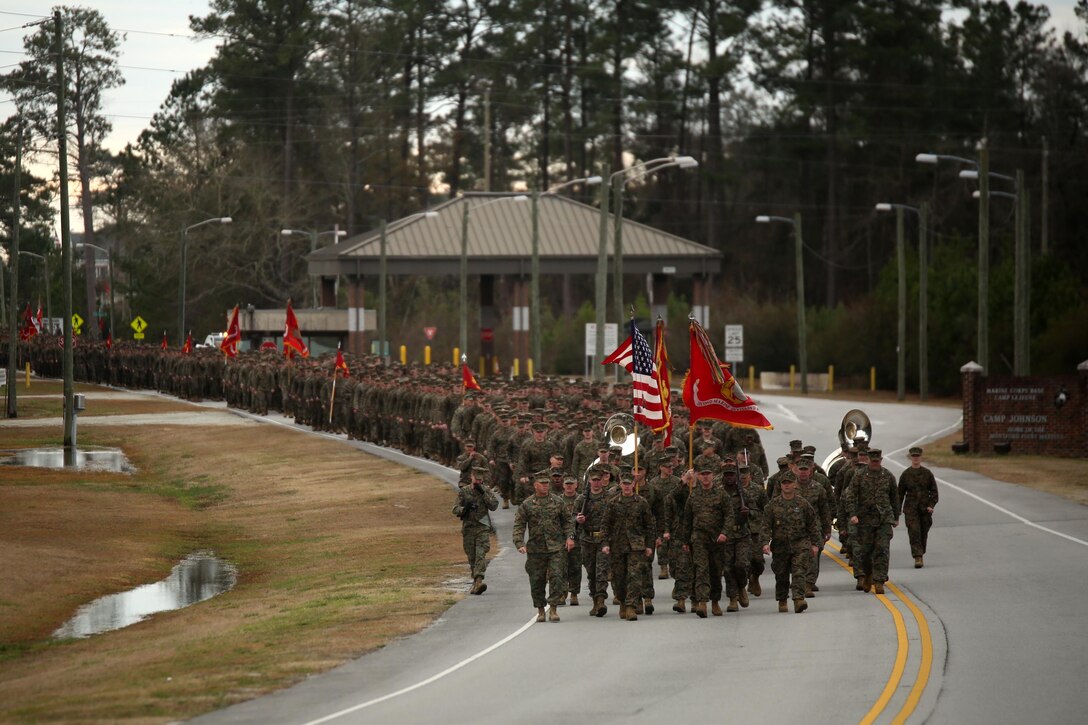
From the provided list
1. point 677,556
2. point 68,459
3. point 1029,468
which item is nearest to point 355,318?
point 68,459

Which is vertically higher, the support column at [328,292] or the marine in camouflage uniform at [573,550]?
the support column at [328,292]

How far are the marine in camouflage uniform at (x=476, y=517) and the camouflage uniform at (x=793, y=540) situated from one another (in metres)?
3.41

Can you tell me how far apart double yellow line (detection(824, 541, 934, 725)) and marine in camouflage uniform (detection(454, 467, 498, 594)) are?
4.70 meters

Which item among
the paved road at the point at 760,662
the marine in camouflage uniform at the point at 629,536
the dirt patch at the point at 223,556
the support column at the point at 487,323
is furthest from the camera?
the support column at the point at 487,323

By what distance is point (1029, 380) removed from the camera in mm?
37969

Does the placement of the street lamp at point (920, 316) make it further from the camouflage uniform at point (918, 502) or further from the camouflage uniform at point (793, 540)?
the camouflage uniform at point (793, 540)

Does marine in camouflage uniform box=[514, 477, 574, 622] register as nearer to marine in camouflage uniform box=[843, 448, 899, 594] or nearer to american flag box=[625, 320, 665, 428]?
marine in camouflage uniform box=[843, 448, 899, 594]

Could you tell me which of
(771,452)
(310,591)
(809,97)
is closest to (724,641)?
(310,591)

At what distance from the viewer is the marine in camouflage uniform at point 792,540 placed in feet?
60.1

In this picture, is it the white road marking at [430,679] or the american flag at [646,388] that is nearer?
the white road marking at [430,679]

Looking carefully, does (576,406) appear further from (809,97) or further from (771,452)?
(809,97)

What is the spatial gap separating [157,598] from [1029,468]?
66.1 feet

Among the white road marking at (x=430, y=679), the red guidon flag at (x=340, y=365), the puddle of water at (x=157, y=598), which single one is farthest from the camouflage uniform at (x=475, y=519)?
the red guidon flag at (x=340, y=365)

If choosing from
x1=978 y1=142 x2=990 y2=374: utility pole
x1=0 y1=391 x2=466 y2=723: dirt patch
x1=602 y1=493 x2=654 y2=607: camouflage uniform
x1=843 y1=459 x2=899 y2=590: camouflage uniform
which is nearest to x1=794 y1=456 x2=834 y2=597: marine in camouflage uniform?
x1=843 y1=459 x2=899 y2=590: camouflage uniform
